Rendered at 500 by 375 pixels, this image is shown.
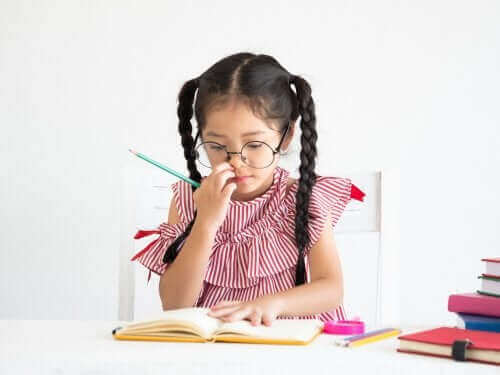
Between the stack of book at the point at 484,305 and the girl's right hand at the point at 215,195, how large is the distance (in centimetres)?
45

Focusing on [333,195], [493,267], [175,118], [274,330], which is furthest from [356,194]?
[175,118]

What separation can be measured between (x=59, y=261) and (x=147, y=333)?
149 cm

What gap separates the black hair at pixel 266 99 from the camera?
1.32m

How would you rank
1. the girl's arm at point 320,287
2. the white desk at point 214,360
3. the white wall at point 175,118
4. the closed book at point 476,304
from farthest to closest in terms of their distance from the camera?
1. the white wall at point 175,118
2. the girl's arm at point 320,287
3. the closed book at point 476,304
4. the white desk at point 214,360

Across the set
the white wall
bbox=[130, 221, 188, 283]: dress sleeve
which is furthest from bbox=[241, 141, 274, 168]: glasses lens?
the white wall

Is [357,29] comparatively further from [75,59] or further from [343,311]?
[343,311]

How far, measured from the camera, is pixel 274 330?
865mm

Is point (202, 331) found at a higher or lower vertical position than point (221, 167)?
lower

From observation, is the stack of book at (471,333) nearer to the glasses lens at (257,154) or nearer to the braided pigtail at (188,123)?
the glasses lens at (257,154)

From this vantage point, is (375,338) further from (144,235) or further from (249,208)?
(144,235)

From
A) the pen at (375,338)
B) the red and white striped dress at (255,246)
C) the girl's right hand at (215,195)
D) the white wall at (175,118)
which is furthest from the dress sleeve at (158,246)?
the white wall at (175,118)

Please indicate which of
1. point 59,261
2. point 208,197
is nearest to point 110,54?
point 59,261

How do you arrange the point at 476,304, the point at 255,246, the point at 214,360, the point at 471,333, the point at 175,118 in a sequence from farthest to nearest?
the point at 175,118 → the point at 255,246 → the point at 476,304 → the point at 471,333 → the point at 214,360

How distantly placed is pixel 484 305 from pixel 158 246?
2.23 ft
